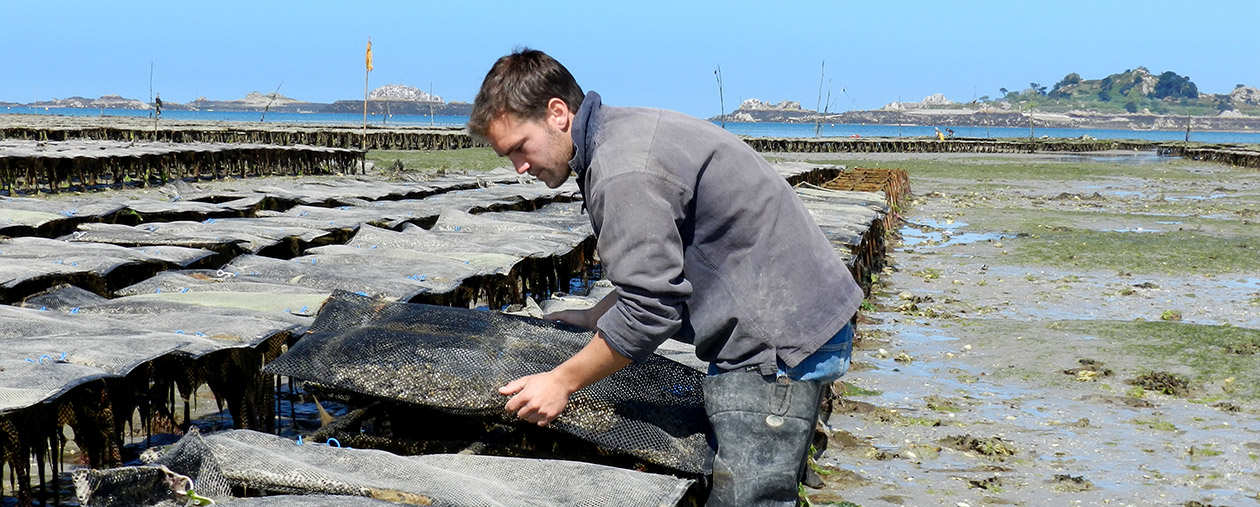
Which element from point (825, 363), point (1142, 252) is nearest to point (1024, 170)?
point (1142, 252)

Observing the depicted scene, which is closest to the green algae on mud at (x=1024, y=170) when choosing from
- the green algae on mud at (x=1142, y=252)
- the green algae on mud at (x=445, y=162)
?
the green algae on mud at (x=445, y=162)

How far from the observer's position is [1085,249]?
1823 cm

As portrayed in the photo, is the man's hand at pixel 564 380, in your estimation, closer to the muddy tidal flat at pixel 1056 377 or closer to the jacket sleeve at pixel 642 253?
the jacket sleeve at pixel 642 253

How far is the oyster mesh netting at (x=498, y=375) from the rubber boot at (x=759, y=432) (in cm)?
31

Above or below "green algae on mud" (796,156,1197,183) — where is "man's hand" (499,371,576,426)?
above

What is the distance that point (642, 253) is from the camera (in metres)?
2.81

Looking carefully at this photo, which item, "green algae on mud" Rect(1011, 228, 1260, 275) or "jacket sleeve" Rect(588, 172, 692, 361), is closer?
"jacket sleeve" Rect(588, 172, 692, 361)

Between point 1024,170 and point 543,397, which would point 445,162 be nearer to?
point 1024,170

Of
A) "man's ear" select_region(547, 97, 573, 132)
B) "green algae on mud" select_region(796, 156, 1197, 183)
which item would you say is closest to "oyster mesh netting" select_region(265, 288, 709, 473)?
"man's ear" select_region(547, 97, 573, 132)

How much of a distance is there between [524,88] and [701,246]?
626 mm

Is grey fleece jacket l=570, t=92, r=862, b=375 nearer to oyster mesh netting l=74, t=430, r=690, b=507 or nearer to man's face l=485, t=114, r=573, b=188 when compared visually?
man's face l=485, t=114, r=573, b=188

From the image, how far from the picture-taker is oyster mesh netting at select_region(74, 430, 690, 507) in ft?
9.74

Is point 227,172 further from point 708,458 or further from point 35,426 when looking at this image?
point 708,458

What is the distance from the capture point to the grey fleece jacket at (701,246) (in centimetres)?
282
